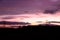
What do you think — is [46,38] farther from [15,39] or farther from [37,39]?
[15,39]

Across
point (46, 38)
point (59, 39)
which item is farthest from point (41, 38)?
point (59, 39)

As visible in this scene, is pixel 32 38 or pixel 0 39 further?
pixel 32 38

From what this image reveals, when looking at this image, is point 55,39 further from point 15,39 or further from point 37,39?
point 15,39

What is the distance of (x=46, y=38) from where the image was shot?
1609 centimetres

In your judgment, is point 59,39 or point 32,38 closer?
point 59,39

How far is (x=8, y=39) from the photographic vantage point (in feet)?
50.7

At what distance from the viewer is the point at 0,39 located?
49.4ft

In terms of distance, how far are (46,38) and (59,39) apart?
4.51 ft

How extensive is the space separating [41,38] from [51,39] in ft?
3.15

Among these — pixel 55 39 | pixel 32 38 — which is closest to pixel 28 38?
pixel 32 38

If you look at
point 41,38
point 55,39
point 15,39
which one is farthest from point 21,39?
point 55,39

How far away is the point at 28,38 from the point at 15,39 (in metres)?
1.39

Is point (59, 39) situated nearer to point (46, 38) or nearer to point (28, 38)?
point (46, 38)

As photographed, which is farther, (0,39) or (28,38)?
(28,38)
